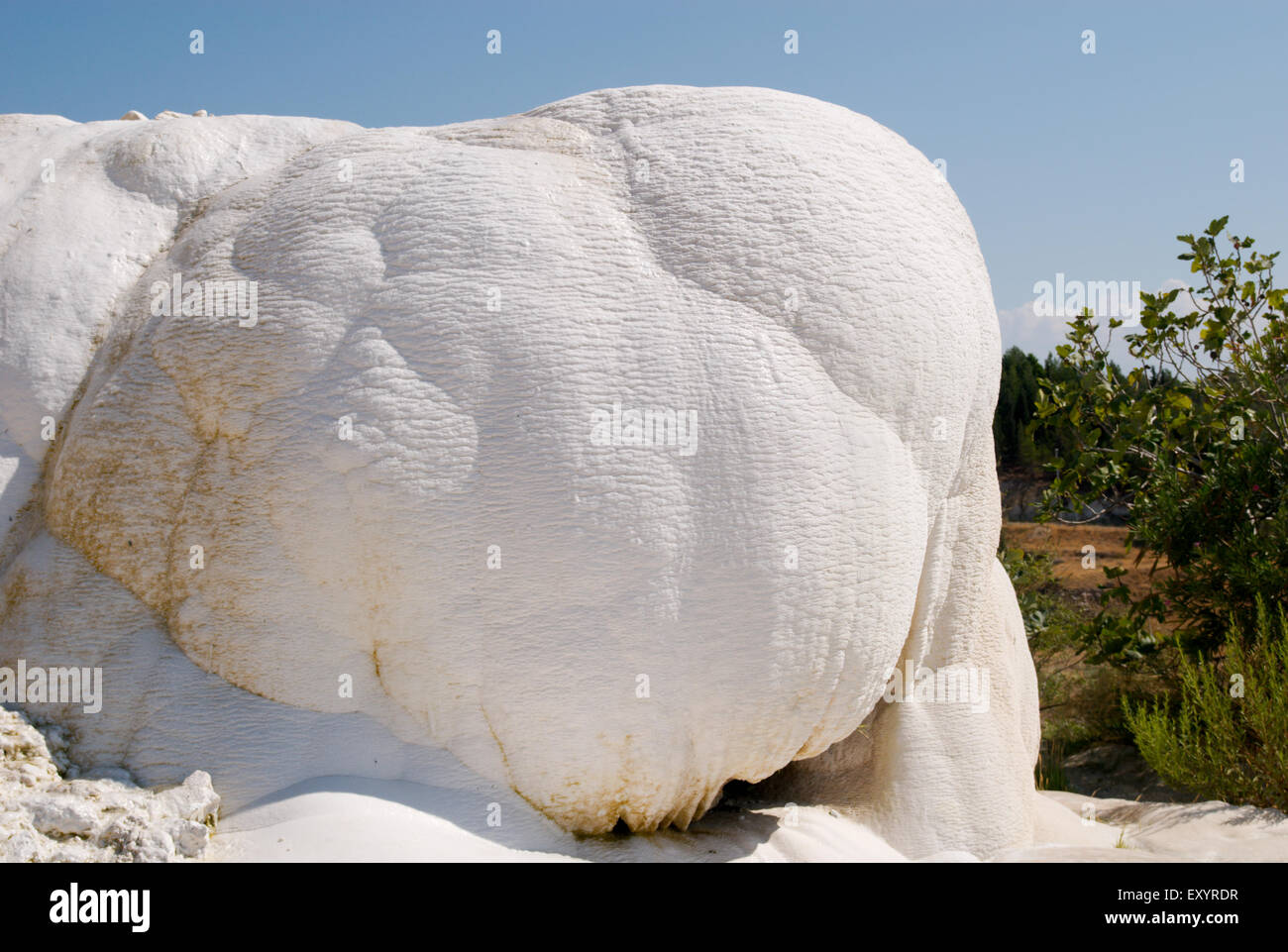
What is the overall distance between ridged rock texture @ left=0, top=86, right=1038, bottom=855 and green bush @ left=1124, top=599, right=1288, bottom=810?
226cm

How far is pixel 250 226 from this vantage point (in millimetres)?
2887

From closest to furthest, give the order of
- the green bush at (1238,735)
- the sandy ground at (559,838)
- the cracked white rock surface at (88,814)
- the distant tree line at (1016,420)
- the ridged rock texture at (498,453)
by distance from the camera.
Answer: the cracked white rock surface at (88,814) → the sandy ground at (559,838) → the ridged rock texture at (498,453) → the green bush at (1238,735) → the distant tree line at (1016,420)

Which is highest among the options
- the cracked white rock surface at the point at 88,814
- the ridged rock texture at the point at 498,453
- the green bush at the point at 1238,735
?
the ridged rock texture at the point at 498,453

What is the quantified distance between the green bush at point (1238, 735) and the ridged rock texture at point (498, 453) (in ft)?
7.43

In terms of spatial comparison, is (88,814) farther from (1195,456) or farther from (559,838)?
(1195,456)

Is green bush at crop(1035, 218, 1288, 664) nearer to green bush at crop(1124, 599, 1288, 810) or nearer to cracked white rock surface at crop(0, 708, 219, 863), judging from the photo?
green bush at crop(1124, 599, 1288, 810)

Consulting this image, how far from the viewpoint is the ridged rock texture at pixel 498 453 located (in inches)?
101

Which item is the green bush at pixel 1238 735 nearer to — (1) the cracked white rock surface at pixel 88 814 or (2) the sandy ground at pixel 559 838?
(2) the sandy ground at pixel 559 838

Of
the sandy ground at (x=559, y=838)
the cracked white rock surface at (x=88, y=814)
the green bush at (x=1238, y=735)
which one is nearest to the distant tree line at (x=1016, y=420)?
the green bush at (x=1238, y=735)

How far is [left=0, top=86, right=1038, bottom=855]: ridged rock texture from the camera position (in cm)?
256

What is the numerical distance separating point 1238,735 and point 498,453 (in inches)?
142

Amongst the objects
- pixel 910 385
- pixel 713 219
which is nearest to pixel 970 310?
pixel 910 385

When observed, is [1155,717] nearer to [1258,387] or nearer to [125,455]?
[1258,387]

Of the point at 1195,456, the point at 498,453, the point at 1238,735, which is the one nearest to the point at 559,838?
the point at 498,453
